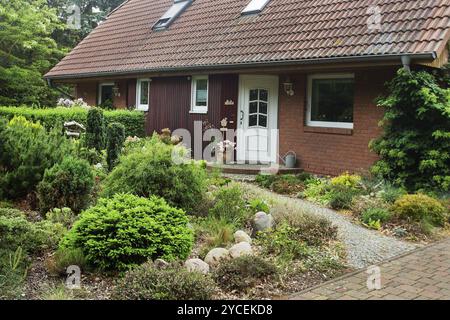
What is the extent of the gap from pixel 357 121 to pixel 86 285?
7998 mm

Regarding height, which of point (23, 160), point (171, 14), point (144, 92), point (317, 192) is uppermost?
point (171, 14)

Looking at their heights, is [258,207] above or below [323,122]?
below

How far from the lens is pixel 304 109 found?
1230 cm

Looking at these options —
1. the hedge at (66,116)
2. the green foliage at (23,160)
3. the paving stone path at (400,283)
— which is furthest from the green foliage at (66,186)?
the hedge at (66,116)

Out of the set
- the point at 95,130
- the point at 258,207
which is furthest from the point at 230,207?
the point at 95,130

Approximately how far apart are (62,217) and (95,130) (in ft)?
15.4

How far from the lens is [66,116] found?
46.9 ft

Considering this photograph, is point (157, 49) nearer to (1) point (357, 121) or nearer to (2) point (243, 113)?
(2) point (243, 113)

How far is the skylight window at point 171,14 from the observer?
693 inches

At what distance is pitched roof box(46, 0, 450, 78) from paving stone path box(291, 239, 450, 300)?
15.7 feet

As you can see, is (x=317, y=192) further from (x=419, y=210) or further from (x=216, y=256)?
(x=216, y=256)

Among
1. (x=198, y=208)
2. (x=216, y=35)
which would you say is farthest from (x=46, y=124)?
(x=198, y=208)

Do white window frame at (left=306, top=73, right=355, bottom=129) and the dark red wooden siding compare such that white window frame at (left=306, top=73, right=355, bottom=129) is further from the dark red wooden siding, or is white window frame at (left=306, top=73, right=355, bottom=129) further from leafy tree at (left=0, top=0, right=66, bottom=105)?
leafy tree at (left=0, top=0, right=66, bottom=105)

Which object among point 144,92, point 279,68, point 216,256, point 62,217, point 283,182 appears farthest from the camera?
point 144,92
